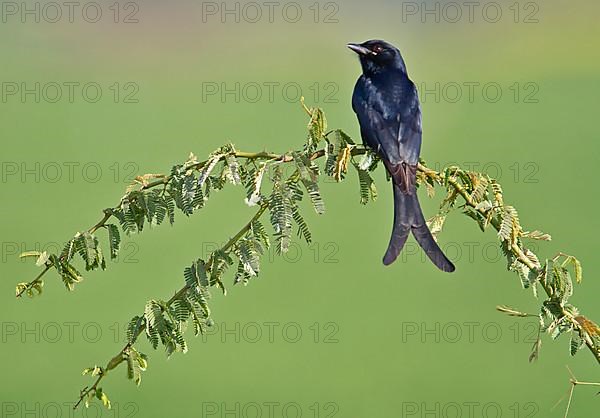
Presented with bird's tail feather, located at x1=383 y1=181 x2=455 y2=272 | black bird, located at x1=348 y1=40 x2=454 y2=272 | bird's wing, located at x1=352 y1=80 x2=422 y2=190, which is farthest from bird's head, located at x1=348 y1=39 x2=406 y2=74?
bird's tail feather, located at x1=383 y1=181 x2=455 y2=272

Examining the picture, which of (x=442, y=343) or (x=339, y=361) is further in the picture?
(x=442, y=343)

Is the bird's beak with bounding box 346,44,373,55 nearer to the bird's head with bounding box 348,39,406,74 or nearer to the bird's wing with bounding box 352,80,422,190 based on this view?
the bird's head with bounding box 348,39,406,74

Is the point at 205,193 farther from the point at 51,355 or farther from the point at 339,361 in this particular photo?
the point at 51,355

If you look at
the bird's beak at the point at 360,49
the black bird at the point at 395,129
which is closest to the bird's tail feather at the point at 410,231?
the black bird at the point at 395,129

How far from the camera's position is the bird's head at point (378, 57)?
4.17 m

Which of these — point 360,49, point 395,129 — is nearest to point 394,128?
point 395,129

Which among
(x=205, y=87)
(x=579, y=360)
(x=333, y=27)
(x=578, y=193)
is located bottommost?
(x=579, y=360)

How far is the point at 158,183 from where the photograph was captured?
7.17 feet

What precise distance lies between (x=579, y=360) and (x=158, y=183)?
5450mm

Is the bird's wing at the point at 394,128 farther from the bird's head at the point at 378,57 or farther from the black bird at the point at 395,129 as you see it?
the bird's head at the point at 378,57

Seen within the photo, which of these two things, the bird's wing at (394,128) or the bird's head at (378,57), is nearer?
the bird's wing at (394,128)

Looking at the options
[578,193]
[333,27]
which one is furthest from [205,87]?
[578,193]

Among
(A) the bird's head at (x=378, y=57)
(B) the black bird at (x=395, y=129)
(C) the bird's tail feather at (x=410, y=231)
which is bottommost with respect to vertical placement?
(C) the bird's tail feather at (x=410, y=231)

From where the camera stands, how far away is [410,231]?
2.53 m
